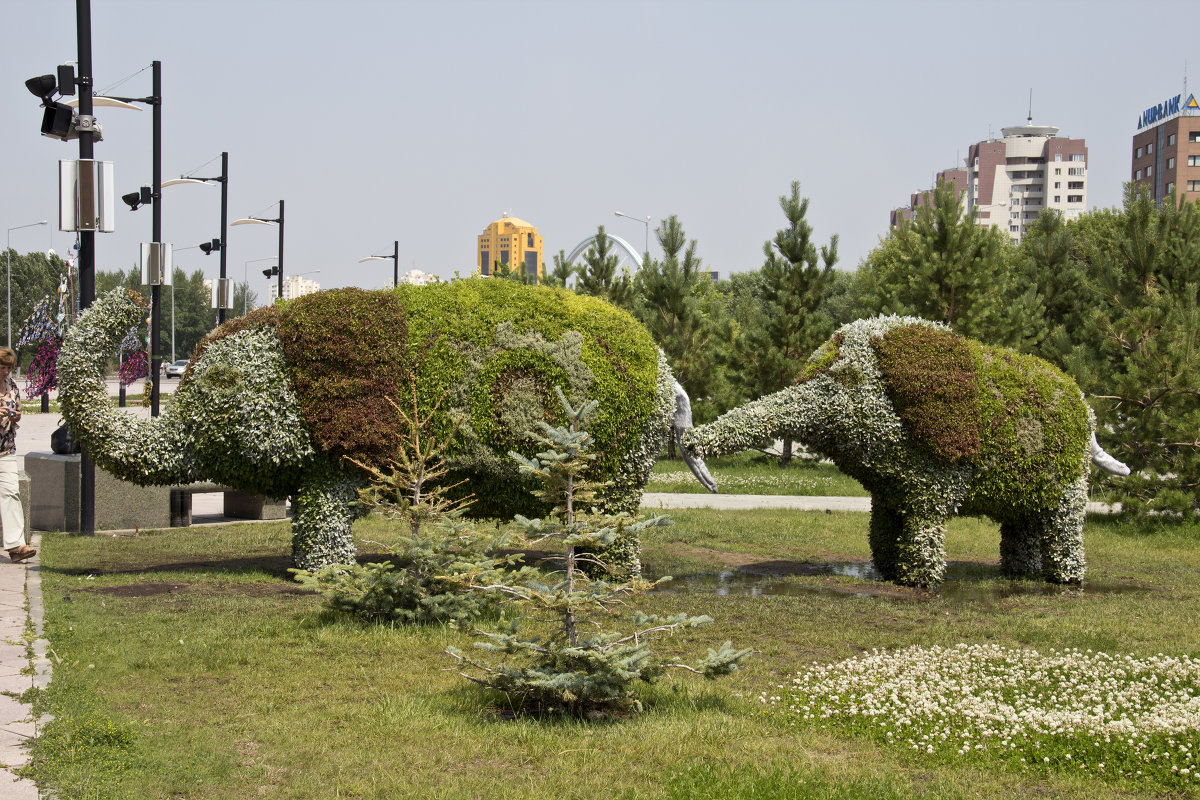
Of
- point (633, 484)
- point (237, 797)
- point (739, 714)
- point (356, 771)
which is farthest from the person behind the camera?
point (633, 484)

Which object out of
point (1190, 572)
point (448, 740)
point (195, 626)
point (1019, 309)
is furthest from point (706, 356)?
point (448, 740)

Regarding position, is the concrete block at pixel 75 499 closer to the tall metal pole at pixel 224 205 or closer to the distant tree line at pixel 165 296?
the tall metal pole at pixel 224 205

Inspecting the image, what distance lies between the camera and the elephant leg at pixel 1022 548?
1231cm

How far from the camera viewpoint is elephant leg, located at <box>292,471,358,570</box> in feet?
34.3

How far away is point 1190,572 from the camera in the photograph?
508 inches

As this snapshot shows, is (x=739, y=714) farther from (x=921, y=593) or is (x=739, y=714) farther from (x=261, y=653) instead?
(x=921, y=593)

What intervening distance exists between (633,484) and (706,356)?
14.4 m

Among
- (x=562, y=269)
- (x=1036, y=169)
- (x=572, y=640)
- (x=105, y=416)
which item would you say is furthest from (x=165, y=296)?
(x=1036, y=169)

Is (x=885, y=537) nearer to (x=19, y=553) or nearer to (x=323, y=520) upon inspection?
(x=323, y=520)

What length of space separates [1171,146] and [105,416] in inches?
3892

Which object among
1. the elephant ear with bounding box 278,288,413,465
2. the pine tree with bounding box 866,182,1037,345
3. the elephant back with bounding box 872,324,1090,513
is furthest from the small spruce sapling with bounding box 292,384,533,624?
the pine tree with bounding box 866,182,1037,345

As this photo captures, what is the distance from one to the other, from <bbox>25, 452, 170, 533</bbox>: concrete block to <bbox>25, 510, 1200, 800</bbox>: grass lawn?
1385mm

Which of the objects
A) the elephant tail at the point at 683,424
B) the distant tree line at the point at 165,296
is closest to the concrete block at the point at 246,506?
the elephant tail at the point at 683,424

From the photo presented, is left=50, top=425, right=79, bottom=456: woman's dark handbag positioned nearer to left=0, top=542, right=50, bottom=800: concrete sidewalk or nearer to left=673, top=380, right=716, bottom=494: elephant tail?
left=0, top=542, right=50, bottom=800: concrete sidewalk
